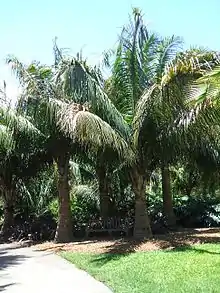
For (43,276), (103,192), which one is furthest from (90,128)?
(103,192)

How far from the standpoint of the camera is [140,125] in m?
15.3

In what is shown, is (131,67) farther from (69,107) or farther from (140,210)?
(140,210)

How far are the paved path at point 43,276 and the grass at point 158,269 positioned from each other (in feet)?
0.93

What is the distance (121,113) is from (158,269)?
752 cm

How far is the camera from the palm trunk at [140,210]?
16.7 metres

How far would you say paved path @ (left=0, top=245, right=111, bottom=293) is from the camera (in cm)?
891

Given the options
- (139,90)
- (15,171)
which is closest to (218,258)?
(139,90)

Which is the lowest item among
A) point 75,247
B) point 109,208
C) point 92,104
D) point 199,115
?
point 75,247

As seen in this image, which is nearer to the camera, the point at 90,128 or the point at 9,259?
the point at 90,128

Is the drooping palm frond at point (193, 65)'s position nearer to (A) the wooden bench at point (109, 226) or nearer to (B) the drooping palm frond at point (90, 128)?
(B) the drooping palm frond at point (90, 128)

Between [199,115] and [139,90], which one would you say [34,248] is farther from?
[199,115]

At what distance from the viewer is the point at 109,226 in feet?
62.4

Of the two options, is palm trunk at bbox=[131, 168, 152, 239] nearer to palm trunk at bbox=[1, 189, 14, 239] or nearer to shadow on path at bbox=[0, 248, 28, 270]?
shadow on path at bbox=[0, 248, 28, 270]

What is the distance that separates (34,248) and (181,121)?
6.80 metres
